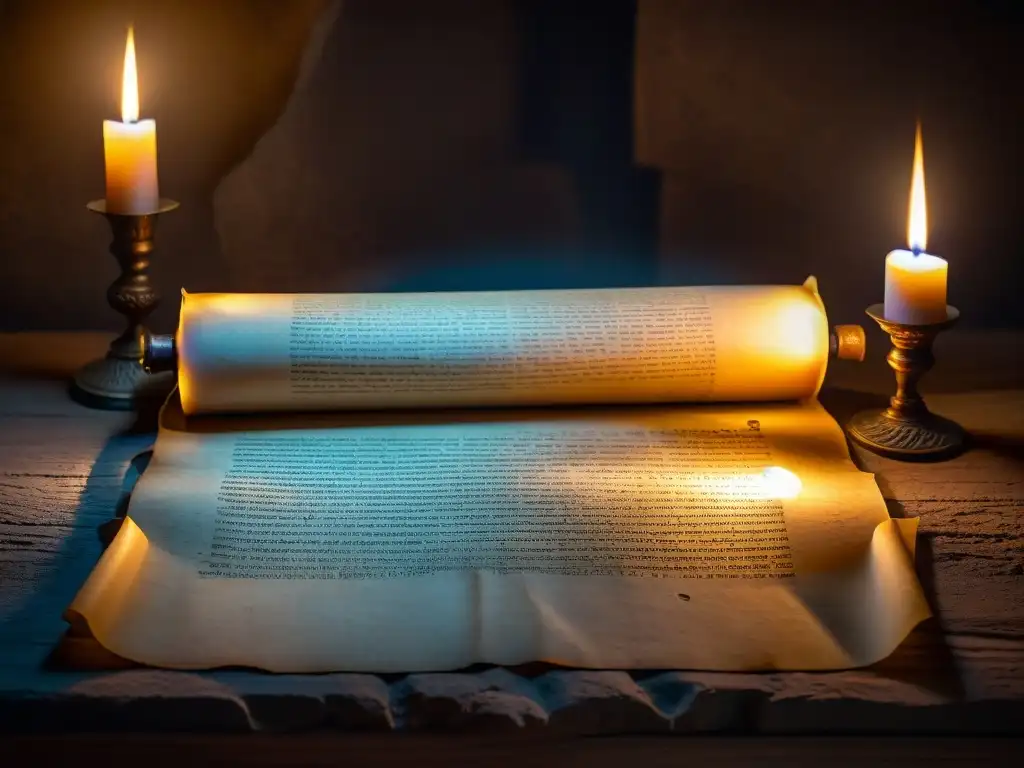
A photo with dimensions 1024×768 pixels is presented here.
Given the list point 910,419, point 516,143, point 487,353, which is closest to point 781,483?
point 910,419

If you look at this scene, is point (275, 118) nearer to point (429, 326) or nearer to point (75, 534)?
point (429, 326)

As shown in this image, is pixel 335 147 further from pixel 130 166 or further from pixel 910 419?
pixel 910 419

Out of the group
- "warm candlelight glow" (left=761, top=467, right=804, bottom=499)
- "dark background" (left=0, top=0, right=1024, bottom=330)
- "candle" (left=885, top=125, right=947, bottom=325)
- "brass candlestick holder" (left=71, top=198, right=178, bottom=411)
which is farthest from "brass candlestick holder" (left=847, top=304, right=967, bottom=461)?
"brass candlestick holder" (left=71, top=198, right=178, bottom=411)

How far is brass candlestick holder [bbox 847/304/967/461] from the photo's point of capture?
1128 mm

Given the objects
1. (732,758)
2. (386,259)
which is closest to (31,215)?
(386,259)

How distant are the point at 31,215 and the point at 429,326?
563mm

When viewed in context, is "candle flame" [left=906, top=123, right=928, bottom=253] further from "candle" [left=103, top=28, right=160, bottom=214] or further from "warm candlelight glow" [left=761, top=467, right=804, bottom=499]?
"candle" [left=103, top=28, right=160, bottom=214]

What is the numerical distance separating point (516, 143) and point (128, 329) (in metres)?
0.47

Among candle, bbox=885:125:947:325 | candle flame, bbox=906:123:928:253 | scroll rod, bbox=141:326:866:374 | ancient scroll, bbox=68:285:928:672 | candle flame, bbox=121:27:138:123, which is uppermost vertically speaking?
candle flame, bbox=121:27:138:123

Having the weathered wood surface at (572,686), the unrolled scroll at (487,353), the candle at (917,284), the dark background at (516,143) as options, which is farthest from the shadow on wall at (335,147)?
the weathered wood surface at (572,686)

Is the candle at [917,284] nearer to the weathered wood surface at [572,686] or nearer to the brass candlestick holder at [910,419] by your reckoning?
the brass candlestick holder at [910,419]

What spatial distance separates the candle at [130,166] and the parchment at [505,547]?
211 millimetres

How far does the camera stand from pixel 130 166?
3.98 ft

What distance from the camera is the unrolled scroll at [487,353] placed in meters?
1.16
